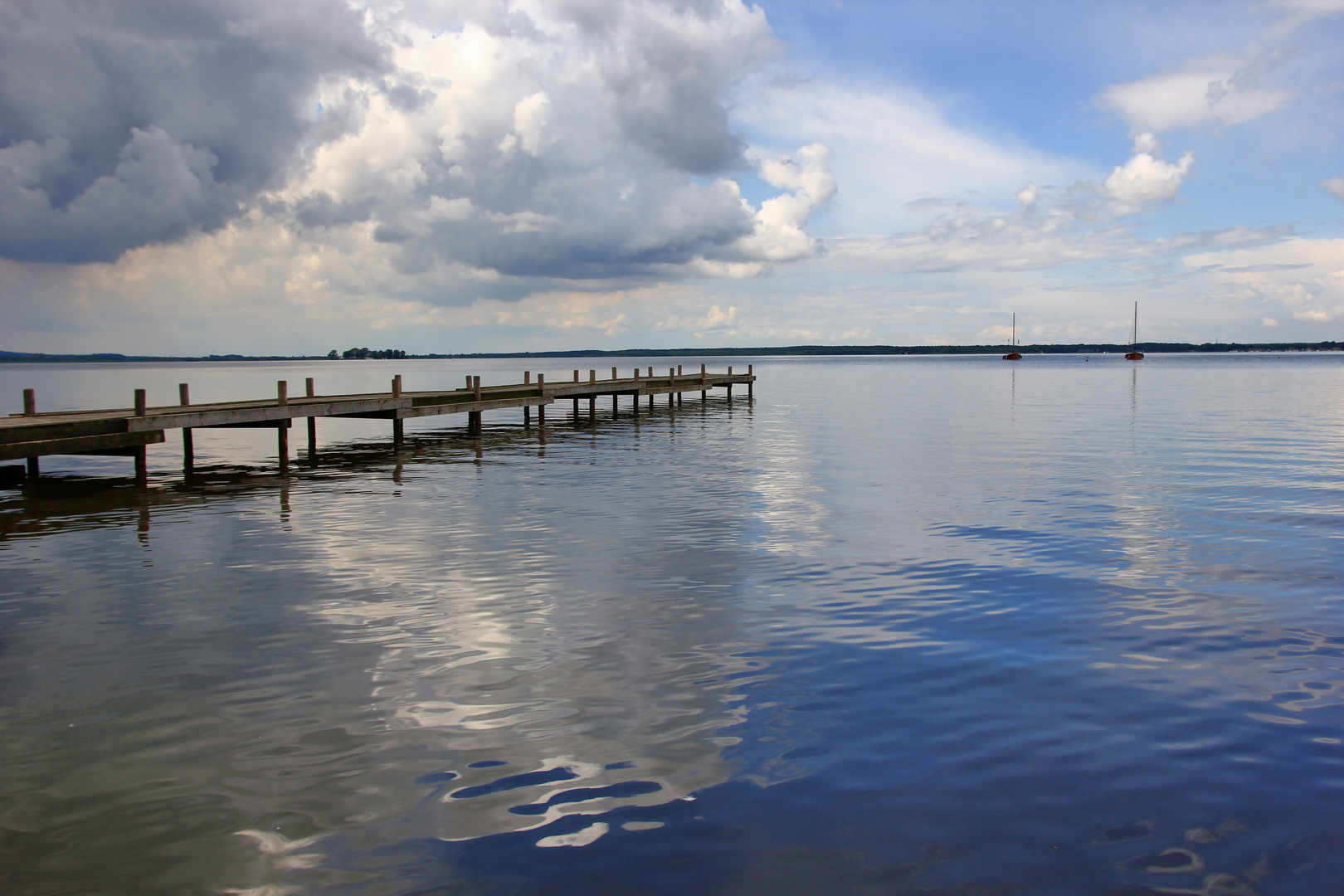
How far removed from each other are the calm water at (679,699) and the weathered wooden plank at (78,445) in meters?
2.06

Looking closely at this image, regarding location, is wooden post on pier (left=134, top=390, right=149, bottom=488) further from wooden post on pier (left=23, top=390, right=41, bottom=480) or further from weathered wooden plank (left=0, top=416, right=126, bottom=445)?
wooden post on pier (left=23, top=390, right=41, bottom=480)

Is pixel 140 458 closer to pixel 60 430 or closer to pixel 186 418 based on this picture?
pixel 186 418

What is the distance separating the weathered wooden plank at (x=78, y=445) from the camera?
1938cm

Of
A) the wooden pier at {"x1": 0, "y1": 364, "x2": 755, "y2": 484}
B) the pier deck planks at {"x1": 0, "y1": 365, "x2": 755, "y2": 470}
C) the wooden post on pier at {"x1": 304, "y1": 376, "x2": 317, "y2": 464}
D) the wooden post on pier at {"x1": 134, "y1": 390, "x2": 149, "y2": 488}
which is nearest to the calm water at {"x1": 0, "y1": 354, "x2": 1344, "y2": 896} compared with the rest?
the pier deck planks at {"x1": 0, "y1": 365, "x2": 755, "y2": 470}

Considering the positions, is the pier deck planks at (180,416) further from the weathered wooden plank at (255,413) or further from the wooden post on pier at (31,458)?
the wooden post on pier at (31,458)

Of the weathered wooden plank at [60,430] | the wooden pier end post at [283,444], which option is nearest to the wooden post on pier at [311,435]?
the wooden pier end post at [283,444]

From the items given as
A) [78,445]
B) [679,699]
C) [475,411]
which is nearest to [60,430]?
[78,445]

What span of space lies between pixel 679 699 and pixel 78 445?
2043 centimetres

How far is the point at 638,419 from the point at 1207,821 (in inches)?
1582

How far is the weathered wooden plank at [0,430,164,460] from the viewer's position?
63.6ft

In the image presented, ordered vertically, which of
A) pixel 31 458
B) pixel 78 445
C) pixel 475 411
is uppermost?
pixel 475 411

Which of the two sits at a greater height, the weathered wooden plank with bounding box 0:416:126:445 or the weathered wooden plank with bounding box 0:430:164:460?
the weathered wooden plank with bounding box 0:416:126:445

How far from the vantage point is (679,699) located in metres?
7.70

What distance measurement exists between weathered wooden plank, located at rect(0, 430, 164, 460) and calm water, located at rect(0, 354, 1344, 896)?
2062 mm
